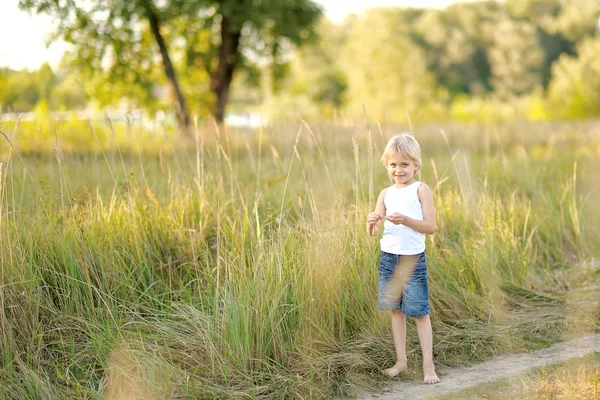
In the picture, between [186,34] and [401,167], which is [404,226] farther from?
[186,34]

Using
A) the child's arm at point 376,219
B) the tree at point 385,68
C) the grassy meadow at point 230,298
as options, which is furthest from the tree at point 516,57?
the child's arm at point 376,219

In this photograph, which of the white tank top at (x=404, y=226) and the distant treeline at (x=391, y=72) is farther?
the distant treeline at (x=391, y=72)

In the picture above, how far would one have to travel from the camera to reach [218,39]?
1861cm

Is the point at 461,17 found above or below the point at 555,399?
above

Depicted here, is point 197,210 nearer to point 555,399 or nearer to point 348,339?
point 348,339

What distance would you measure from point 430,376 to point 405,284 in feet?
1.70

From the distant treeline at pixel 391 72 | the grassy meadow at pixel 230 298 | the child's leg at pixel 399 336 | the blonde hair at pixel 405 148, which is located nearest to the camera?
the grassy meadow at pixel 230 298

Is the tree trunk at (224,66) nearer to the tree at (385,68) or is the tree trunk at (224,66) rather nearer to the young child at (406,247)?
the tree at (385,68)

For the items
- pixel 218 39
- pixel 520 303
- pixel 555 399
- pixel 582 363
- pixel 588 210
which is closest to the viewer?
pixel 555 399

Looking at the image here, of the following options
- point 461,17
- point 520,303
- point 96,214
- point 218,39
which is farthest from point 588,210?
point 461,17

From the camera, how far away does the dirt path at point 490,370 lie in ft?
11.6

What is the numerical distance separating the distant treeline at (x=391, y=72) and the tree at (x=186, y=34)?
9cm

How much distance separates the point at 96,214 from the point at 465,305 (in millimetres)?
2639

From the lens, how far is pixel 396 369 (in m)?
3.74
